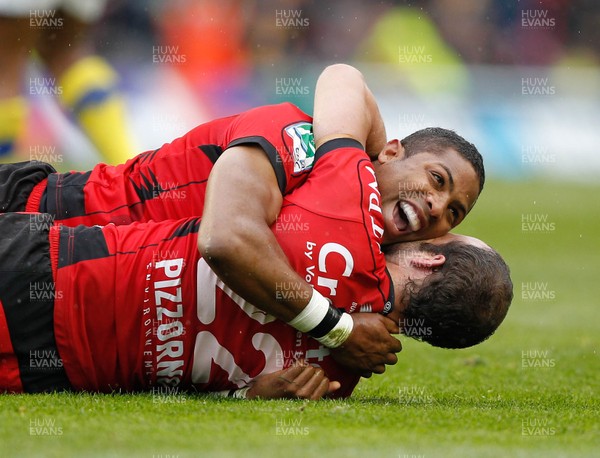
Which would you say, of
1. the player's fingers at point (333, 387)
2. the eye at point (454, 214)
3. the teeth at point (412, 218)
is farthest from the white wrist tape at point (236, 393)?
the eye at point (454, 214)

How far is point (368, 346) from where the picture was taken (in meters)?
4.53

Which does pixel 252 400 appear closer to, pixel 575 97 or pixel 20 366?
pixel 20 366

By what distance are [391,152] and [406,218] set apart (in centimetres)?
45

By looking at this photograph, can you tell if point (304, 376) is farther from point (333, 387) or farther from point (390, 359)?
point (390, 359)

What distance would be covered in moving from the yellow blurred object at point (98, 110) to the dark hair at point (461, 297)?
163 inches

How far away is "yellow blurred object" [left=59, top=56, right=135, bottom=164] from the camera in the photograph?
27.5 ft

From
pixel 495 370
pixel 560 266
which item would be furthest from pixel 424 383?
pixel 560 266

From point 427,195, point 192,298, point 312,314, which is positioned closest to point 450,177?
point 427,195

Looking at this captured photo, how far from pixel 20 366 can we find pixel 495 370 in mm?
3229

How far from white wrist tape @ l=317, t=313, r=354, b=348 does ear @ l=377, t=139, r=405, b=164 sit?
109 cm

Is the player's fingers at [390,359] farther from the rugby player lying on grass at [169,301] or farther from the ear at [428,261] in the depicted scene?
the ear at [428,261]

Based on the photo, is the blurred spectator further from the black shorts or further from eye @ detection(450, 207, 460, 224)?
eye @ detection(450, 207, 460, 224)

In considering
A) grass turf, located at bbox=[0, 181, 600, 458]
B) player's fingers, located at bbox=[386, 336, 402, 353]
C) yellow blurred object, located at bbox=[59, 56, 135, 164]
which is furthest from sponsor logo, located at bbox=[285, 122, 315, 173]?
yellow blurred object, located at bbox=[59, 56, 135, 164]

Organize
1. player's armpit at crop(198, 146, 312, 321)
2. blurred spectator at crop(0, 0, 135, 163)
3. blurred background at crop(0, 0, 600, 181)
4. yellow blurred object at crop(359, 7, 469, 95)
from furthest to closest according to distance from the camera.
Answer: yellow blurred object at crop(359, 7, 469, 95)
blurred background at crop(0, 0, 600, 181)
blurred spectator at crop(0, 0, 135, 163)
player's armpit at crop(198, 146, 312, 321)
